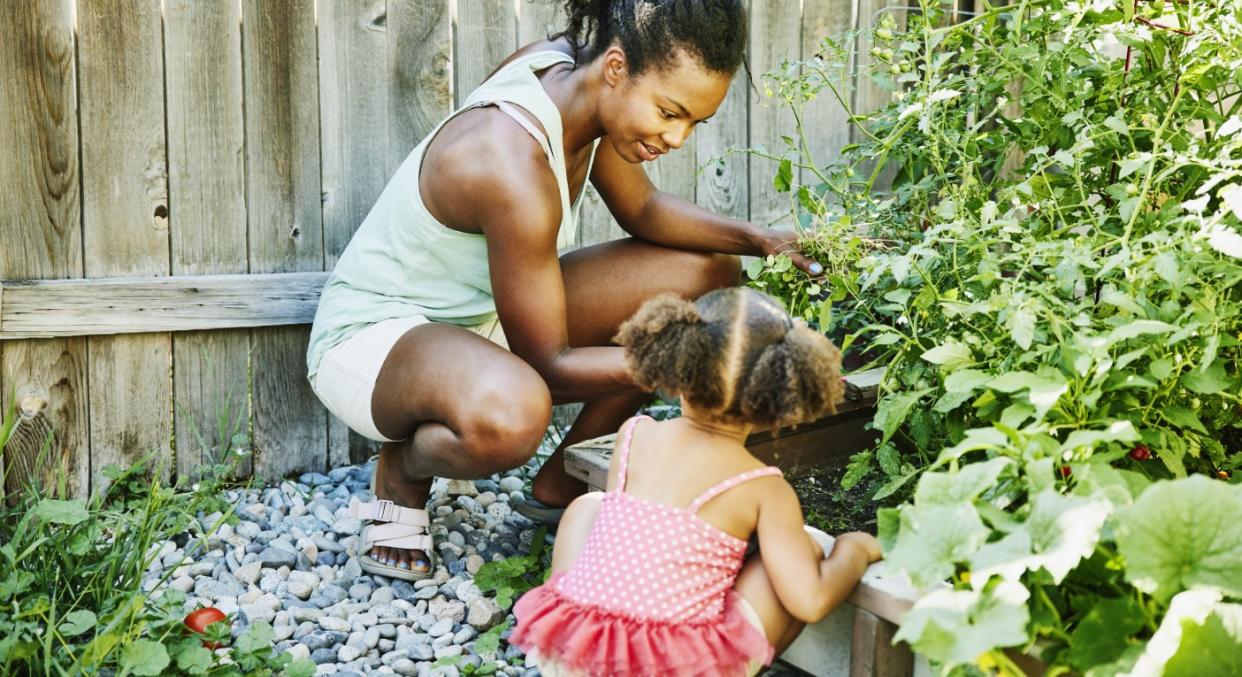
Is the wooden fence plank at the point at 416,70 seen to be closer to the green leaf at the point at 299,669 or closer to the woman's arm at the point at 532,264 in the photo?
the woman's arm at the point at 532,264

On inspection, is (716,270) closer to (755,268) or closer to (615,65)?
(755,268)

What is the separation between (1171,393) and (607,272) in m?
1.27

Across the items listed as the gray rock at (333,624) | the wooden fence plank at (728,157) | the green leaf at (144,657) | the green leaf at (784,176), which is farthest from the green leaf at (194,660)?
the wooden fence plank at (728,157)

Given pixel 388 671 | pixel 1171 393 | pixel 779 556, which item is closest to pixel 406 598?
pixel 388 671

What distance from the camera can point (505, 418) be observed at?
218 cm

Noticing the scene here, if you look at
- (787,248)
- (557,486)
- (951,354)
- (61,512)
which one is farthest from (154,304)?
(951,354)

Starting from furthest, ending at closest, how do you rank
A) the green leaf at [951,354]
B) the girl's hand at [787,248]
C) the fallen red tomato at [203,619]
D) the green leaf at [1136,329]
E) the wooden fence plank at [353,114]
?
the wooden fence plank at [353,114], the girl's hand at [787,248], the fallen red tomato at [203,619], the green leaf at [951,354], the green leaf at [1136,329]

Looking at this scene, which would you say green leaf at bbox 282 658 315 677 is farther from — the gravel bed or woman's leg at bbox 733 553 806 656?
woman's leg at bbox 733 553 806 656

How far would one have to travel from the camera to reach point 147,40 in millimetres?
2566

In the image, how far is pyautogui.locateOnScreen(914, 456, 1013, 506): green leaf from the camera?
146 cm

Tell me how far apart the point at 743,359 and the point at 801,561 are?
0.32 meters

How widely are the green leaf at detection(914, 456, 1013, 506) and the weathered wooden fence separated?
5.98ft

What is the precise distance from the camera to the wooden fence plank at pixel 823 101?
3.62 m

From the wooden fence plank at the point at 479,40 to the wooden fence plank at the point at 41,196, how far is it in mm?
969
